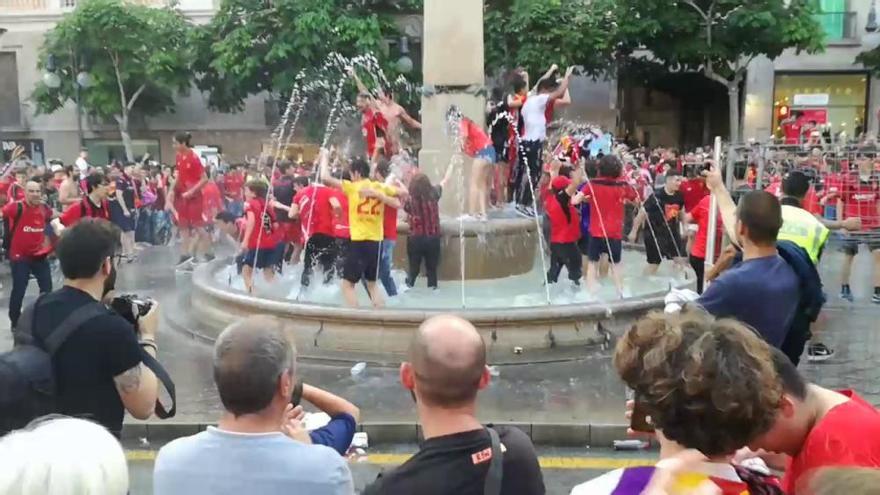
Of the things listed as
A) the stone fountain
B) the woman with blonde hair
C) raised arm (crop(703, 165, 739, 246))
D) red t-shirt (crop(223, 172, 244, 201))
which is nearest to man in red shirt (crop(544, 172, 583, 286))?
the stone fountain

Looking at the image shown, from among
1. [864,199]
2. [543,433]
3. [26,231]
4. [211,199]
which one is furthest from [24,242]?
[864,199]

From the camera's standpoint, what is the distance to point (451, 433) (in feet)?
7.73

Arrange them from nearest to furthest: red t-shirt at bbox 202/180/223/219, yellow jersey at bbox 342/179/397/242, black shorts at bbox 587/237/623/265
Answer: yellow jersey at bbox 342/179/397/242 < black shorts at bbox 587/237/623/265 < red t-shirt at bbox 202/180/223/219

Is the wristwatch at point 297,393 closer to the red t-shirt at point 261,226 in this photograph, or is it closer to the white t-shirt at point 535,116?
the red t-shirt at point 261,226

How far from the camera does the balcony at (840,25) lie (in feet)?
102

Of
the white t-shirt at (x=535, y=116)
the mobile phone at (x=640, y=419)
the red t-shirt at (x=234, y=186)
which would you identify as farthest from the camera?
the red t-shirt at (x=234, y=186)

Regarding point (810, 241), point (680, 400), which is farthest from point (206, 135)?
point (680, 400)

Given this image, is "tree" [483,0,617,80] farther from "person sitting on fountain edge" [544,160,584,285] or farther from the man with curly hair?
the man with curly hair

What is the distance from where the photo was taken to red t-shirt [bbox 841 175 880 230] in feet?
41.1

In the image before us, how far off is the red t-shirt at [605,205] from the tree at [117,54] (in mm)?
23170

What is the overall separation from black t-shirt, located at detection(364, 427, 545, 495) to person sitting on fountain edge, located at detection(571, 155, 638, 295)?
7.07m

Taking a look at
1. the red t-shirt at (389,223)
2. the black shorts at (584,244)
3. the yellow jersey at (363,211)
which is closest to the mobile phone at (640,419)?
the yellow jersey at (363,211)

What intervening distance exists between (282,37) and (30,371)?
24.6m

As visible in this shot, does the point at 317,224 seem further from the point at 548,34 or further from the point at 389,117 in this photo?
the point at 548,34
